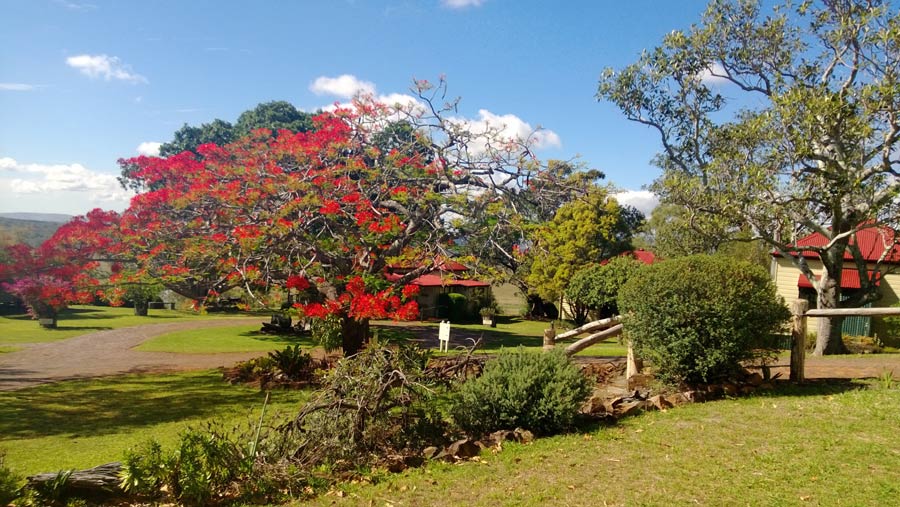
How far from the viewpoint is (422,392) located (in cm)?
658

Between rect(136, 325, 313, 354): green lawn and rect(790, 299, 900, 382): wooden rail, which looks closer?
Result: rect(790, 299, 900, 382): wooden rail

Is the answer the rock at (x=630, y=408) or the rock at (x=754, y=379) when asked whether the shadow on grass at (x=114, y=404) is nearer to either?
the rock at (x=630, y=408)

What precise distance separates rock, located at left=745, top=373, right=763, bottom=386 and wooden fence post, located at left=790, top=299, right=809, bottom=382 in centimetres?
77

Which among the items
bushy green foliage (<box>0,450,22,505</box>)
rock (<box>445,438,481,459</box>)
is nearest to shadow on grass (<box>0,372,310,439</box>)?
bushy green foliage (<box>0,450,22,505</box>)

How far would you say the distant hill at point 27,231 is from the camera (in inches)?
657

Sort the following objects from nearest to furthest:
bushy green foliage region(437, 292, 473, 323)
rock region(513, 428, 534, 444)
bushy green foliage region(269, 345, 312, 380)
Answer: rock region(513, 428, 534, 444), bushy green foliage region(269, 345, 312, 380), bushy green foliage region(437, 292, 473, 323)

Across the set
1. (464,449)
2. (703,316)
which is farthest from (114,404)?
(703,316)

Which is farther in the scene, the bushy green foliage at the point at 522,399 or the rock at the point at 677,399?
the rock at the point at 677,399

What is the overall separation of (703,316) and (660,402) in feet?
4.14

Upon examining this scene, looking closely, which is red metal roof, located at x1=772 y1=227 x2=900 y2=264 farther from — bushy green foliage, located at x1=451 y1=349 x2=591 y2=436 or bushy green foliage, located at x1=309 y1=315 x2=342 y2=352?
bushy green foliage, located at x1=451 y1=349 x2=591 y2=436

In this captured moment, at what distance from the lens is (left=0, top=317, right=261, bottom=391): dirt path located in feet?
45.0

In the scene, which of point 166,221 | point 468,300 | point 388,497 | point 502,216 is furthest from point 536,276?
point 388,497

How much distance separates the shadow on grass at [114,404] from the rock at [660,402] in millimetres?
6918

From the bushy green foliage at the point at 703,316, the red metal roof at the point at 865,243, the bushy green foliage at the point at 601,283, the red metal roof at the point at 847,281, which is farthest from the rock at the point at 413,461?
the red metal roof at the point at 847,281
